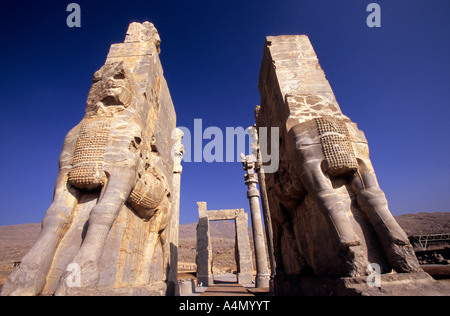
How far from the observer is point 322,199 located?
2896mm

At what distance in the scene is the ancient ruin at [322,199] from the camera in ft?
8.10

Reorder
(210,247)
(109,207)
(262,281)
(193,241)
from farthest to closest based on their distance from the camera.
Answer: (193,241) → (210,247) → (262,281) → (109,207)

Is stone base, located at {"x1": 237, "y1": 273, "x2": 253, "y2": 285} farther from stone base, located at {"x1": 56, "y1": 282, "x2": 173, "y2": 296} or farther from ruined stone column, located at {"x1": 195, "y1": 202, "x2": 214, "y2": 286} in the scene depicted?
stone base, located at {"x1": 56, "y1": 282, "x2": 173, "y2": 296}

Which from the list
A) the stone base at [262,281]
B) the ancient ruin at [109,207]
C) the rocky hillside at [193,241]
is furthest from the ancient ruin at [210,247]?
the ancient ruin at [109,207]

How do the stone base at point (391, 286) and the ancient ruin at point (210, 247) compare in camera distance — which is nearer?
the stone base at point (391, 286)

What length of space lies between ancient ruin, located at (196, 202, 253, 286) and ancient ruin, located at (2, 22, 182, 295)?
402 inches

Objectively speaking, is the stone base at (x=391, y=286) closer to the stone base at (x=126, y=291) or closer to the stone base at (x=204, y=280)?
the stone base at (x=126, y=291)

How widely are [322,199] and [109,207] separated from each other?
248cm

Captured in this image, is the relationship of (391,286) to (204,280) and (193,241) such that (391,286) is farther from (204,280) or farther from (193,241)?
(193,241)

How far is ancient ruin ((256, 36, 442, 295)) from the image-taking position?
2.47 m

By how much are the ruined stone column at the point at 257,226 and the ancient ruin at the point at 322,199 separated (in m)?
5.44

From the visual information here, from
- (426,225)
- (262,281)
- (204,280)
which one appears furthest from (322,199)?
(426,225)

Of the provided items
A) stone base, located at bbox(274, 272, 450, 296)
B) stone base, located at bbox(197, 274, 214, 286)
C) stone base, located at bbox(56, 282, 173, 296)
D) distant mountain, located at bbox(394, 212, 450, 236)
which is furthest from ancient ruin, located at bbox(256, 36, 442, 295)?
distant mountain, located at bbox(394, 212, 450, 236)
